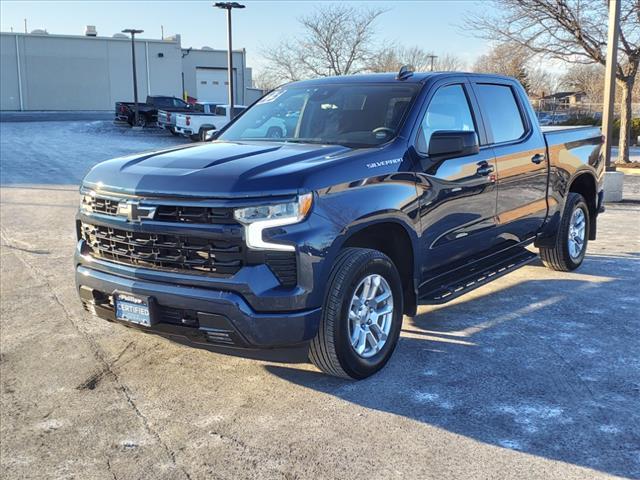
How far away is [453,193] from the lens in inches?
190

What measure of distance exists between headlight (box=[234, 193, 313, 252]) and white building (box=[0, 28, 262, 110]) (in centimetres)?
5129

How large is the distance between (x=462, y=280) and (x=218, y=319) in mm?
2244

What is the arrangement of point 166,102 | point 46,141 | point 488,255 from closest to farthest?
point 488,255 < point 46,141 < point 166,102

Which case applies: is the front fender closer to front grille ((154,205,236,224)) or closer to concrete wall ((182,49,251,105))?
front grille ((154,205,236,224))

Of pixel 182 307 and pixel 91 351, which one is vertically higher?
pixel 182 307

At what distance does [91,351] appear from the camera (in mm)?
4844

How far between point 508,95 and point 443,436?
367cm

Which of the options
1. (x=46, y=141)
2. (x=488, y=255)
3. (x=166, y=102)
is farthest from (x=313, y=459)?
(x=166, y=102)

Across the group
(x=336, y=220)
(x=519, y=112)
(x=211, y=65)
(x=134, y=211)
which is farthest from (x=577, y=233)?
(x=211, y=65)

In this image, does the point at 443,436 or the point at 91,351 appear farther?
the point at 91,351

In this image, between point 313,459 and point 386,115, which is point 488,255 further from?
point 313,459

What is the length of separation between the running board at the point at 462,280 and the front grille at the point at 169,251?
1.66 metres

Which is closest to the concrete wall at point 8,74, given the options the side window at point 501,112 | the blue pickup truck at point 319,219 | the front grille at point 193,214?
the blue pickup truck at point 319,219

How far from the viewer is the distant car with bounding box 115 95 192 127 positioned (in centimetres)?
3381
